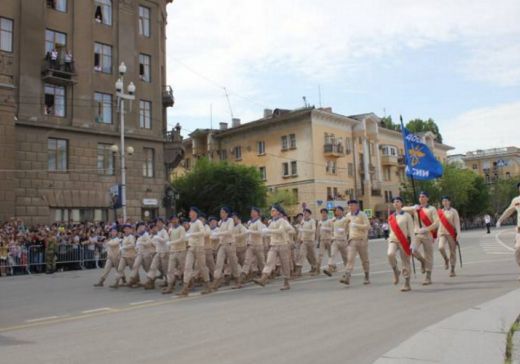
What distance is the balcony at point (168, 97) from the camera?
3931 cm

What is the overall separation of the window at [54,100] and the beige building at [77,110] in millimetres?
57

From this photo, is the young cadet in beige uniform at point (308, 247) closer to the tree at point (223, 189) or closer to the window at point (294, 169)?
the tree at point (223, 189)

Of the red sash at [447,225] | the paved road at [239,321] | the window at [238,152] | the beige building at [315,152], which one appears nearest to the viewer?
the paved road at [239,321]

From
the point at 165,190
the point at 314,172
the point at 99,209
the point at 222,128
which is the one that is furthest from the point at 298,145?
the point at 99,209

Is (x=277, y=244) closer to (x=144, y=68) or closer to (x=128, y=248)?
(x=128, y=248)

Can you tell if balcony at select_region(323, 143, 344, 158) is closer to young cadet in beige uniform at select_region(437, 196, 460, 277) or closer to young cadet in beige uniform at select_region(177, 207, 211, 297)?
young cadet in beige uniform at select_region(437, 196, 460, 277)

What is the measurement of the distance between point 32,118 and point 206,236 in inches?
777

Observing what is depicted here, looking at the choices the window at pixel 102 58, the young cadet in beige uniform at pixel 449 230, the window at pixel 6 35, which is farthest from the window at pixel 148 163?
the young cadet in beige uniform at pixel 449 230

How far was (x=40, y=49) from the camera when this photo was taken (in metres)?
31.1

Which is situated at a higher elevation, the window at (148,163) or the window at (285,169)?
the window at (285,169)

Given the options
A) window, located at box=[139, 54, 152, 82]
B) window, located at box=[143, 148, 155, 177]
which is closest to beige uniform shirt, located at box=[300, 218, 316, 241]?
window, located at box=[143, 148, 155, 177]

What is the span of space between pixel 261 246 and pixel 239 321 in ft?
23.0

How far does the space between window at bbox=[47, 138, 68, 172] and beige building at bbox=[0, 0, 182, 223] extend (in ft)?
0.19

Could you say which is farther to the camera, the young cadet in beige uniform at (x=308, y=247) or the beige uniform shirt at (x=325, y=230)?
→ the beige uniform shirt at (x=325, y=230)
